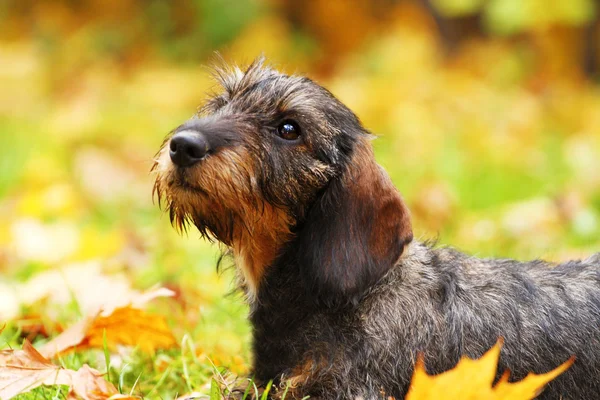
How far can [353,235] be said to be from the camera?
9.75ft

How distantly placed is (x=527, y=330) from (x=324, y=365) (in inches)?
29.8

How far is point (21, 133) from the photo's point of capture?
11.0 metres

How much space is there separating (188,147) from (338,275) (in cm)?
70

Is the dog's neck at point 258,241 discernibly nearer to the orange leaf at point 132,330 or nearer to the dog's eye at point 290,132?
the dog's eye at point 290,132

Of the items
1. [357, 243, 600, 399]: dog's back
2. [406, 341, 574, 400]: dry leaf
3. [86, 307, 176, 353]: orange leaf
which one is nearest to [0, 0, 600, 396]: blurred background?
[86, 307, 176, 353]: orange leaf

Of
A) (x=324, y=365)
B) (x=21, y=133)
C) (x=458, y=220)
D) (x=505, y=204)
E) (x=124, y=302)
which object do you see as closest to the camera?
(x=324, y=365)

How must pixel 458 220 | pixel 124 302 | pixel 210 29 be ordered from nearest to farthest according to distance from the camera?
pixel 124 302, pixel 458 220, pixel 210 29

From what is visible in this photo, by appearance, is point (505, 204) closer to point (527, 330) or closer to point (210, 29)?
point (527, 330)

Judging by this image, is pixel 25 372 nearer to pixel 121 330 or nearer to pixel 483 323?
pixel 121 330

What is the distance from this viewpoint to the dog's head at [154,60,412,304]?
2.93 meters

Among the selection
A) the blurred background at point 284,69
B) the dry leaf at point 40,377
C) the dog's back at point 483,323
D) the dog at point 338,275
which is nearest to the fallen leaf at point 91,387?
the dry leaf at point 40,377

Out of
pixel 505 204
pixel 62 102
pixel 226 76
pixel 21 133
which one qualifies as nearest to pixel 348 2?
pixel 62 102

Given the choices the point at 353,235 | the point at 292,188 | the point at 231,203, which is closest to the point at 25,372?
the point at 231,203

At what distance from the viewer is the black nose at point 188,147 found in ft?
9.49
